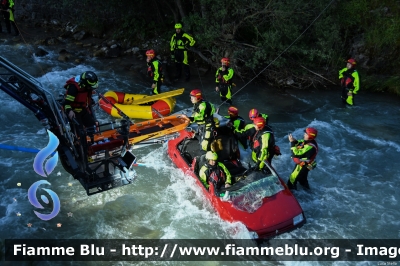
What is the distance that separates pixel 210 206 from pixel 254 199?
0.96 metres

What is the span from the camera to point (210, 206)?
7.76 m

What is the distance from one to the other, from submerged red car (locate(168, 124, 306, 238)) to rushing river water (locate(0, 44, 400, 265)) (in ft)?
0.92

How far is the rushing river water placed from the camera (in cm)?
780

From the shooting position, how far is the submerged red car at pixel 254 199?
6980 millimetres

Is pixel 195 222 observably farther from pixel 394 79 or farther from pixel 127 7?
pixel 127 7

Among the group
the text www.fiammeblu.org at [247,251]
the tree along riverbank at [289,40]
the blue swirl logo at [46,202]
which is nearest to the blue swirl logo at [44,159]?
the blue swirl logo at [46,202]

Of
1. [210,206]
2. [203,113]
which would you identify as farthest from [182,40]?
[210,206]

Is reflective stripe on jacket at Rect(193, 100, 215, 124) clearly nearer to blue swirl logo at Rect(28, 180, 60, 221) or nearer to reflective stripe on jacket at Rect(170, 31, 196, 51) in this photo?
blue swirl logo at Rect(28, 180, 60, 221)

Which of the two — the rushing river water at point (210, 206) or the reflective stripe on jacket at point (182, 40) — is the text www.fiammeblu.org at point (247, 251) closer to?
the rushing river water at point (210, 206)

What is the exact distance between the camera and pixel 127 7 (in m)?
16.5

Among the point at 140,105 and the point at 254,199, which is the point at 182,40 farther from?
the point at 254,199

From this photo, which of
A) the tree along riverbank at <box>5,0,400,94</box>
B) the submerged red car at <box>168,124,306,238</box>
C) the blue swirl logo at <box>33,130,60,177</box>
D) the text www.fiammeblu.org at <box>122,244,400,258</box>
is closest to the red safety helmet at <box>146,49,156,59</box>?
the tree along riverbank at <box>5,0,400,94</box>

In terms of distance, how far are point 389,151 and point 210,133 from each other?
17.8 feet

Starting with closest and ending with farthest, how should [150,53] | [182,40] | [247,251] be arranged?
[247,251], [150,53], [182,40]
